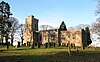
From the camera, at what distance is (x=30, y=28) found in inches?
3996

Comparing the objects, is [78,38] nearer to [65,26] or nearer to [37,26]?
[65,26]

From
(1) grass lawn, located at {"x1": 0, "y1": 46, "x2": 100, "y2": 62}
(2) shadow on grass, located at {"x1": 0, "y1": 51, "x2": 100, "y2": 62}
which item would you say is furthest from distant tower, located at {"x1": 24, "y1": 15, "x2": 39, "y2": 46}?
(2) shadow on grass, located at {"x1": 0, "y1": 51, "x2": 100, "y2": 62}

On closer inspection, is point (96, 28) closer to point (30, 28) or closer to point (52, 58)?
point (52, 58)

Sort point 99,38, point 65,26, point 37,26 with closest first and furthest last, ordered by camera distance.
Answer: point 99,38, point 65,26, point 37,26

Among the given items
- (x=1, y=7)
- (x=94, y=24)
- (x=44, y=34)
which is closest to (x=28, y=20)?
(x=44, y=34)

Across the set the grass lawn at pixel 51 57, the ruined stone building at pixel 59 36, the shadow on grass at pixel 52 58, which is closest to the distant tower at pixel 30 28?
the ruined stone building at pixel 59 36

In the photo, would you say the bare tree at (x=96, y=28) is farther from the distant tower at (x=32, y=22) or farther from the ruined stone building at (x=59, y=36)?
the distant tower at (x=32, y=22)

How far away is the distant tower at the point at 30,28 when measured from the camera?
97.0 meters

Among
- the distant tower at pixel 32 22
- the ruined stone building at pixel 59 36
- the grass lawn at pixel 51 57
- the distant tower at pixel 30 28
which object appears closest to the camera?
the grass lawn at pixel 51 57

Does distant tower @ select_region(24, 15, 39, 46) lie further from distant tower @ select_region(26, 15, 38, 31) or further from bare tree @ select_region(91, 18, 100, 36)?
bare tree @ select_region(91, 18, 100, 36)

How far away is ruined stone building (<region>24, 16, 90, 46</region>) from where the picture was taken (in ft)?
299

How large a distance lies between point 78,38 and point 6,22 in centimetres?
3543

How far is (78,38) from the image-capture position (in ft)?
299

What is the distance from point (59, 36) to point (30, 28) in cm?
1478
